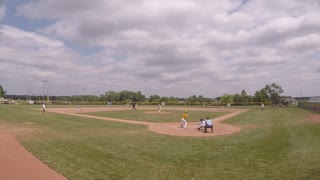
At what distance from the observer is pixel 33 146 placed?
14695mm

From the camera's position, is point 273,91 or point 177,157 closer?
point 177,157

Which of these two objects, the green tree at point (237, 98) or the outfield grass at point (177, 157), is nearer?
the outfield grass at point (177, 157)

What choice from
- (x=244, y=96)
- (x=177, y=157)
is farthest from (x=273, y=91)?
(x=177, y=157)

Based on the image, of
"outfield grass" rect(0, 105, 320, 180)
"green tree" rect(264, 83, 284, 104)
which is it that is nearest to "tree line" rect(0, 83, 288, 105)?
"green tree" rect(264, 83, 284, 104)

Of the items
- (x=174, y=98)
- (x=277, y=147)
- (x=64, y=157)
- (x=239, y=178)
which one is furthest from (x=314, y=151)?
(x=174, y=98)

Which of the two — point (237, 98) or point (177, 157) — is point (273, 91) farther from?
point (177, 157)

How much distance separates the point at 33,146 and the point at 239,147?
31.0 ft

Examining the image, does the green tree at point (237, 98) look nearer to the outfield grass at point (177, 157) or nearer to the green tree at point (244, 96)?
the green tree at point (244, 96)

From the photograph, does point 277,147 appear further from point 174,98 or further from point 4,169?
point 174,98

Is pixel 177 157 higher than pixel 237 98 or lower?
lower

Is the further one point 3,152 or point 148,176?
point 3,152

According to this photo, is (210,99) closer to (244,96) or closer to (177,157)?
(244,96)

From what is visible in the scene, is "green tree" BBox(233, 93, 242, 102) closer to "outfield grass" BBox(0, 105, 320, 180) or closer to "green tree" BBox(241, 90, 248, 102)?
"green tree" BBox(241, 90, 248, 102)

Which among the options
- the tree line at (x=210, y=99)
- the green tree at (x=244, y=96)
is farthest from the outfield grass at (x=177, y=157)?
the green tree at (x=244, y=96)
